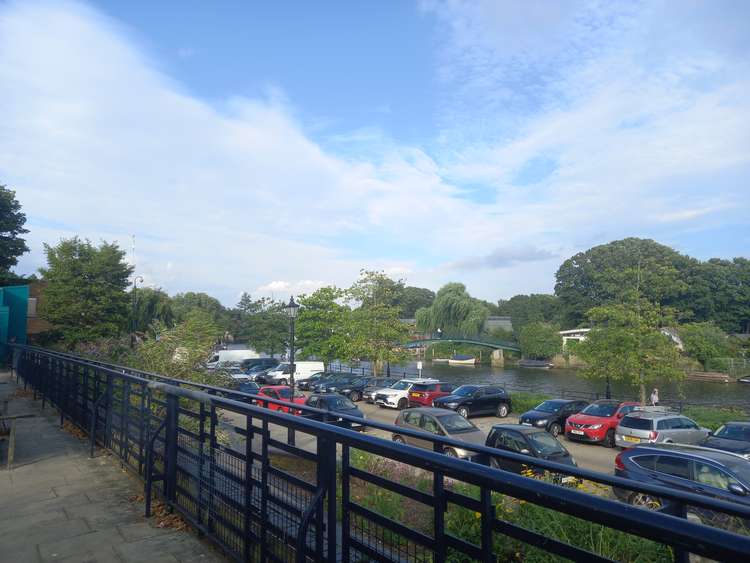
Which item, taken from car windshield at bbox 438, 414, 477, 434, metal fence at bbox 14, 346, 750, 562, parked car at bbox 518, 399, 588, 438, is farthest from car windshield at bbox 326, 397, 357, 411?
metal fence at bbox 14, 346, 750, 562

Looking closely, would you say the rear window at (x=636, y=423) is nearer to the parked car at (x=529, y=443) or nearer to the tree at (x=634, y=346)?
the parked car at (x=529, y=443)

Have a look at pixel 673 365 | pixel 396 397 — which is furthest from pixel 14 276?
pixel 673 365

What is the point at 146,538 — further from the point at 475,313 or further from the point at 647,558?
the point at 475,313

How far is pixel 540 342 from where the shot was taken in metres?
61.1

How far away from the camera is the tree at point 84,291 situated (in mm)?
29641

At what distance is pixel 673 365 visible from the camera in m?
24.9

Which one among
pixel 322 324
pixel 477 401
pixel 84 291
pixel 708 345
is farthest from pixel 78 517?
pixel 708 345

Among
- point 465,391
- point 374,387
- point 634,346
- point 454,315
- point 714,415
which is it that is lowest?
point 714,415

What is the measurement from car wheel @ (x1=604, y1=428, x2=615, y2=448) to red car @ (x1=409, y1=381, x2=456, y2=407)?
859 centimetres

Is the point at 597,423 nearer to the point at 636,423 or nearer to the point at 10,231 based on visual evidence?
the point at 636,423

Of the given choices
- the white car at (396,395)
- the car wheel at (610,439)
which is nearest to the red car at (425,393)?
the white car at (396,395)

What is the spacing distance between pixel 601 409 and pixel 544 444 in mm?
7921

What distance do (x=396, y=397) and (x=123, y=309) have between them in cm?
1779

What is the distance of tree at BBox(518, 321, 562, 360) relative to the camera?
199 ft
